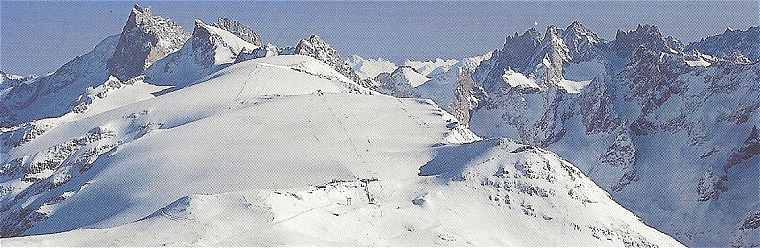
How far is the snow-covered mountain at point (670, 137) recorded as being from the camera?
438 feet

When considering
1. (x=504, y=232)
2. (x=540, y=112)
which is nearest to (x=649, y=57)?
(x=540, y=112)

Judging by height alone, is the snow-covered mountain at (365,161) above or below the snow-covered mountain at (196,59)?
below

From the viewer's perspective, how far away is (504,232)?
78.5 m

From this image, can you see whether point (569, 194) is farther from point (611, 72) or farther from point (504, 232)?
point (611, 72)

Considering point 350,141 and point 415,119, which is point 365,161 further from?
point 415,119

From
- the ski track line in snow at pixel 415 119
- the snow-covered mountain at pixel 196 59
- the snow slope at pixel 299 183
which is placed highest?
the snow-covered mountain at pixel 196 59

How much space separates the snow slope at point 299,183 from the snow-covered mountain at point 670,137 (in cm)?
4304

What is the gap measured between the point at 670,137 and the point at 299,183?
90.6 meters

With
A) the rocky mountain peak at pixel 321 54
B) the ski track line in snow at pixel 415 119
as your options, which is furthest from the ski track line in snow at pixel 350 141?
the rocky mountain peak at pixel 321 54

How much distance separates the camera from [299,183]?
8575 cm

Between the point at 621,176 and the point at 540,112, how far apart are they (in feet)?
119

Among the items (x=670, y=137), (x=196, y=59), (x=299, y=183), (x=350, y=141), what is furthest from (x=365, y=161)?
(x=196, y=59)

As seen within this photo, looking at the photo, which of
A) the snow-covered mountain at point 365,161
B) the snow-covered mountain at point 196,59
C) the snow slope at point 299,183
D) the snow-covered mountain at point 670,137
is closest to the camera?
the snow slope at point 299,183

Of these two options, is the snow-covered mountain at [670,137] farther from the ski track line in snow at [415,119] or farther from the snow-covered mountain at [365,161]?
the ski track line in snow at [415,119]
